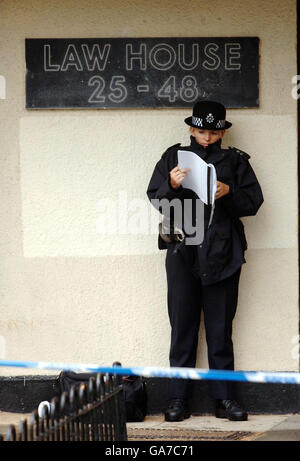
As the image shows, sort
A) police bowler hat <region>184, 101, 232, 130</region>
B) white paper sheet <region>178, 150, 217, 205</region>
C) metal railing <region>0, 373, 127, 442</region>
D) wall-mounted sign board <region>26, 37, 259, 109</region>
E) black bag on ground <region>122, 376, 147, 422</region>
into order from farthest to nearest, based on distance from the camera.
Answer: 1. wall-mounted sign board <region>26, 37, 259, 109</region>
2. black bag on ground <region>122, 376, 147, 422</region>
3. police bowler hat <region>184, 101, 232, 130</region>
4. white paper sheet <region>178, 150, 217, 205</region>
5. metal railing <region>0, 373, 127, 442</region>

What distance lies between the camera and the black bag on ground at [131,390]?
6.65m

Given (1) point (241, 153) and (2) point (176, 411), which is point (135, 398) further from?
(1) point (241, 153)

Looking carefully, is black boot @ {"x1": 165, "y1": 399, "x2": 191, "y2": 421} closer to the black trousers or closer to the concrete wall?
the black trousers

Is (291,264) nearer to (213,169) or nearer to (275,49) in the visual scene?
(213,169)

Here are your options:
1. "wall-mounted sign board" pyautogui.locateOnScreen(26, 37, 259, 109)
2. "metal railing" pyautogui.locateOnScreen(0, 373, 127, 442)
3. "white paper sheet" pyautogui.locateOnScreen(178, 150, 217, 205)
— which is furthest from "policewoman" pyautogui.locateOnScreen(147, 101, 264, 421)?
"metal railing" pyautogui.locateOnScreen(0, 373, 127, 442)

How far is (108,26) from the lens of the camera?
691 cm

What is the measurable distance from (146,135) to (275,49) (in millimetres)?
1121

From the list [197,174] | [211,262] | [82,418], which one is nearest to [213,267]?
[211,262]

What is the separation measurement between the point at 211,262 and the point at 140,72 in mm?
1494

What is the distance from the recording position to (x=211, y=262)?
21.6 feet

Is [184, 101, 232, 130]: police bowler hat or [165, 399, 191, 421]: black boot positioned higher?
[184, 101, 232, 130]: police bowler hat

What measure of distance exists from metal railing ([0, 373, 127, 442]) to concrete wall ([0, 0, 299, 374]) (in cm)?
250

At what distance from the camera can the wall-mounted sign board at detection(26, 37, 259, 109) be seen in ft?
22.6

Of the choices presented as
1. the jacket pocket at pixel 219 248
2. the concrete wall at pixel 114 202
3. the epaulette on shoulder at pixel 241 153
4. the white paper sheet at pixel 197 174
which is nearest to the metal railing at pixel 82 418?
the white paper sheet at pixel 197 174
